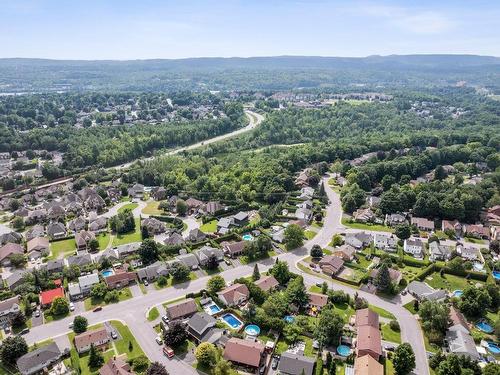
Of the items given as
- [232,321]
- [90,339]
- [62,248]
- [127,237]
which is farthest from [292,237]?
[62,248]

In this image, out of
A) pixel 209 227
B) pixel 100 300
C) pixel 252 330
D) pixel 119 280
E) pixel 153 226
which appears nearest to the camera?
pixel 252 330

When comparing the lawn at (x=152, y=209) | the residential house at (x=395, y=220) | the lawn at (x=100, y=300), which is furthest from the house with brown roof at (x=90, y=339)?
the residential house at (x=395, y=220)

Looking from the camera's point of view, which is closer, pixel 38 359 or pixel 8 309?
pixel 38 359

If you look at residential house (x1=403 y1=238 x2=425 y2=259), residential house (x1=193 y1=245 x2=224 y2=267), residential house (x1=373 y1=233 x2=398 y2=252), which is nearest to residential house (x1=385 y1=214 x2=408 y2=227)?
residential house (x1=373 y1=233 x2=398 y2=252)

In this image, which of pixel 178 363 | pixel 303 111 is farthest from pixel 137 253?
pixel 303 111

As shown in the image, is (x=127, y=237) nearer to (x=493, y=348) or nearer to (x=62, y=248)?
(x=62, y=248)

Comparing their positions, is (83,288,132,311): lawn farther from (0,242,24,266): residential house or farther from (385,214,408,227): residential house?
(385,214,408,227): residential house

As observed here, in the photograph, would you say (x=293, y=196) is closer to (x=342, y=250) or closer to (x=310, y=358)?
(x=342, y=250)
